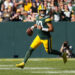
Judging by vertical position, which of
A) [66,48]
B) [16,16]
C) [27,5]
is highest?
[27,5]

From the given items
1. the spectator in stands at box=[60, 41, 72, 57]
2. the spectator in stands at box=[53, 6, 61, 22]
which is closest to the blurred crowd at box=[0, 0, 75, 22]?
the spectator in stands at box=[53, 6, 61, 22]

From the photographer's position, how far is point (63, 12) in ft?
48.6

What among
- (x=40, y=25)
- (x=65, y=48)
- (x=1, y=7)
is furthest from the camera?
(x=1, y=7)

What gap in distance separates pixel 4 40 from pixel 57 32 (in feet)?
6.42

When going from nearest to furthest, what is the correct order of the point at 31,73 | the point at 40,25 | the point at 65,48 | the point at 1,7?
the point at 31,73, the point at 40,25, the point at 65,48, the point at 1,7

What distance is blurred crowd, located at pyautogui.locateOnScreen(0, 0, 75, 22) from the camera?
14758 mm

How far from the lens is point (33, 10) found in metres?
15.1

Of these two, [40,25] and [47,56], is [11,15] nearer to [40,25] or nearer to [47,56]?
[47,56]

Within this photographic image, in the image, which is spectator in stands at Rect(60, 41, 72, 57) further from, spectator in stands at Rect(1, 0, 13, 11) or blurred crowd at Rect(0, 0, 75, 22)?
spectator in stands at Rect(1, 0, 13, 11)

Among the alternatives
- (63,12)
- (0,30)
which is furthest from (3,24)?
(63,12)

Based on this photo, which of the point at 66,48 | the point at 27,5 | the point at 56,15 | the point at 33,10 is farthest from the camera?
the point at 27,5

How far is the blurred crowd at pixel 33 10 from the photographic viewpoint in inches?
581

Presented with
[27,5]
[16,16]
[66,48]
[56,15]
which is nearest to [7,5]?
[27,5]

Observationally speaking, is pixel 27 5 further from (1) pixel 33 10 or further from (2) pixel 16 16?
(2) pixel 16 16
